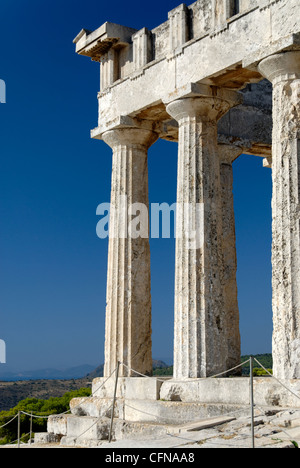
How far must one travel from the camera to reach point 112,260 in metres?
Result: 26.6

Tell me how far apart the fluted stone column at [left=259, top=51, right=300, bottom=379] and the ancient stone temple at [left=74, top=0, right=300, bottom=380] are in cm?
3

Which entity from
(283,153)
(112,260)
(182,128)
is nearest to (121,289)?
(112,260)

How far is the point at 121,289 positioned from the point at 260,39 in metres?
9.39

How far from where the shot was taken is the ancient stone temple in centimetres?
2000

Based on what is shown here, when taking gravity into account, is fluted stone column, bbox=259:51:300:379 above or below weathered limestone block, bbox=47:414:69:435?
above

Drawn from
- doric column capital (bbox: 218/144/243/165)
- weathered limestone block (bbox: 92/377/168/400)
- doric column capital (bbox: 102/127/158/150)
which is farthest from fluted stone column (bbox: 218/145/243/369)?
weathered limestone block (bbox: 92/377/168/400)

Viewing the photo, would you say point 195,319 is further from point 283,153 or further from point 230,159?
point 230,159

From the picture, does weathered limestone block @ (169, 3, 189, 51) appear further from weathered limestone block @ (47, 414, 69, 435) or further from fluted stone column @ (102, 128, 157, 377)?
weathered limestone block @ (47, 414, 69, 435)


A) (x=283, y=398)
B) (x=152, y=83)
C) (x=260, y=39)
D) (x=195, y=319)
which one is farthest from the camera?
(x=152, y=83)

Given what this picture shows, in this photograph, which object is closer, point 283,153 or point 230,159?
point 283,153

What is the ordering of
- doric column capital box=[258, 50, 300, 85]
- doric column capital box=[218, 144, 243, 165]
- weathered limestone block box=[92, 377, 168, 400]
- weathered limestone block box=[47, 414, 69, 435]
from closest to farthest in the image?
doric column capital box=[258, 50, 300, 85]
weathered limestone block box=[92, 377, 168, 400]
weathered limestone block box=[47, 414, 69, 435]
doric column capital box=[218, 144, 243, 165]

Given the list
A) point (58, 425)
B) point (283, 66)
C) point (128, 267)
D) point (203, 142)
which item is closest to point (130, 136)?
point (203, 142)

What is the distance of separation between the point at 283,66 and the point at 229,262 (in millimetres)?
8849

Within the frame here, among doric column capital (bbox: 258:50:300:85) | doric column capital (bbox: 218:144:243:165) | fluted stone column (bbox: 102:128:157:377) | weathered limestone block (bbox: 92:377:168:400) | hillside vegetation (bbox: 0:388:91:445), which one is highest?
doric column capital (bbox: 258:50:300:85)
